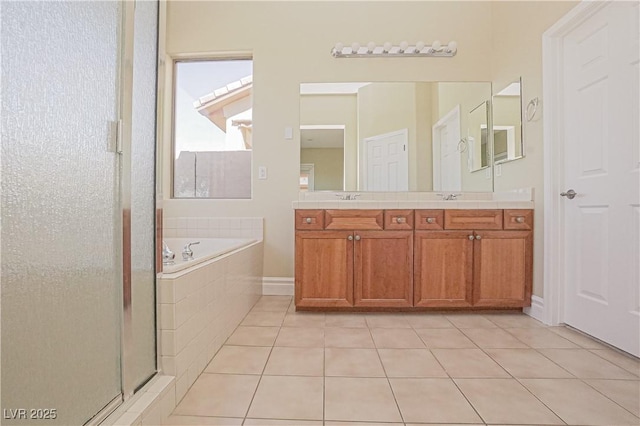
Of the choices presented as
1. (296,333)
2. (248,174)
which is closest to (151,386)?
(296,333)

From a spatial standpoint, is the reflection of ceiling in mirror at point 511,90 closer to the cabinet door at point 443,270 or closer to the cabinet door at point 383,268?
the cabinet door at point 443,270

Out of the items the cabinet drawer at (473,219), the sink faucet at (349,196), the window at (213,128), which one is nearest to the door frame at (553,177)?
the cabinet drawer at (473,219)

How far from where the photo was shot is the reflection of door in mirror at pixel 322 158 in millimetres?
2781

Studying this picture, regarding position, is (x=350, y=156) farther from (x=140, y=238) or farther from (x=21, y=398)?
(x=21, y=398)

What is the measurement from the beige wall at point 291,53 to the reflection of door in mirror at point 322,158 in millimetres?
77

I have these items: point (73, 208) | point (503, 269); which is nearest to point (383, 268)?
point (503, 269)

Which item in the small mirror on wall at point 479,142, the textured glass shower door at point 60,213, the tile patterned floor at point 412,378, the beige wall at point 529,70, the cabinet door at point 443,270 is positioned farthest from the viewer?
the small mirror on wall at point 479,142

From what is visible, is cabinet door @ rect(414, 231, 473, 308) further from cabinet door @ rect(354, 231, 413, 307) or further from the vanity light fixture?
the vanity light fixture

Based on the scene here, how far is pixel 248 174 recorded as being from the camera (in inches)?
113

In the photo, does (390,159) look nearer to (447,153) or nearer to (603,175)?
(447,153)

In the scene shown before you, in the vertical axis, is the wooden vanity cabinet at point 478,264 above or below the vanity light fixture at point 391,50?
below

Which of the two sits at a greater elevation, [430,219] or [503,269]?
[430,219]

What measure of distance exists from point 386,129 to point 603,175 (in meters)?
1.49

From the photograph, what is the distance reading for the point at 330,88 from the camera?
109 inches
